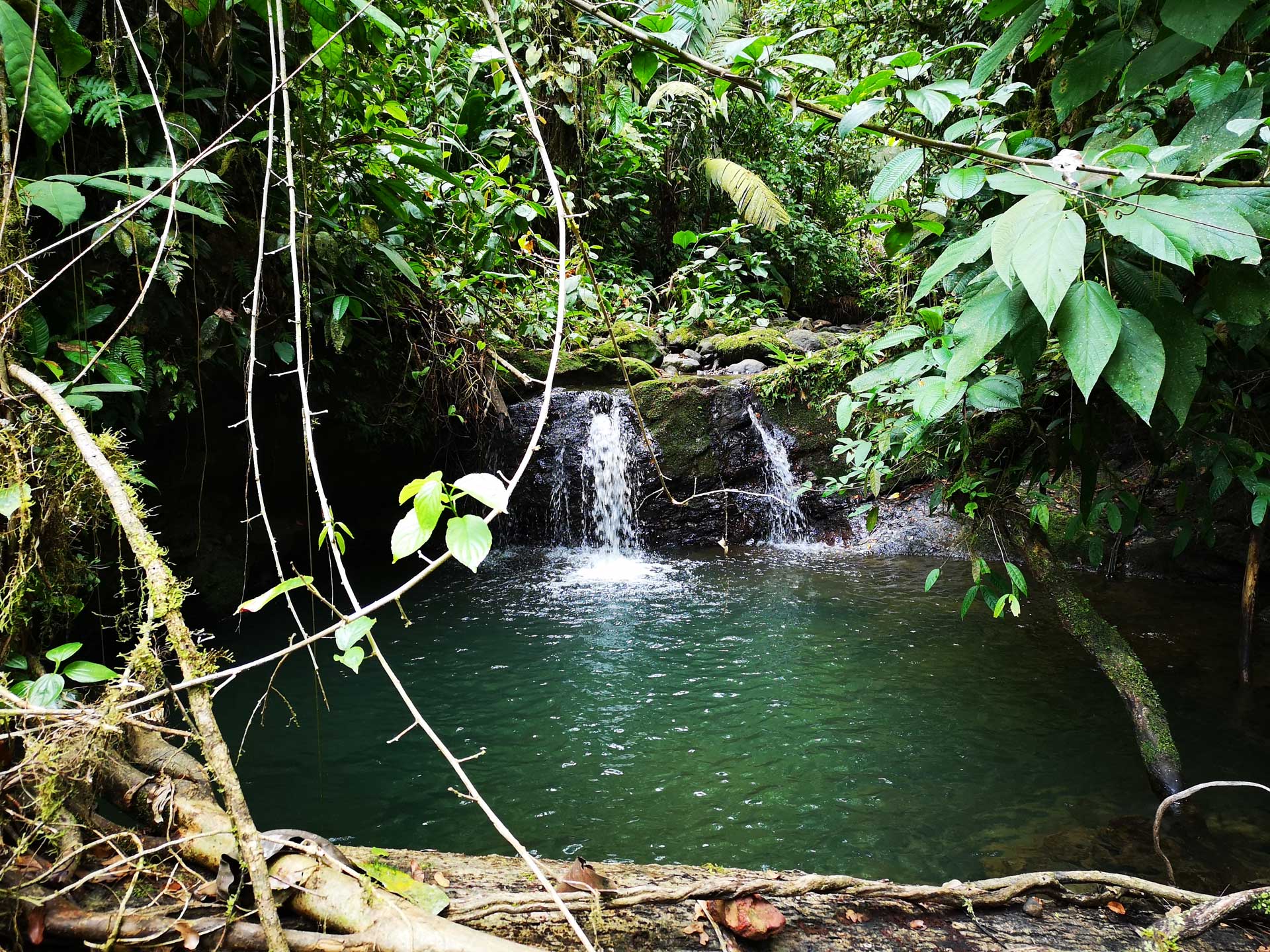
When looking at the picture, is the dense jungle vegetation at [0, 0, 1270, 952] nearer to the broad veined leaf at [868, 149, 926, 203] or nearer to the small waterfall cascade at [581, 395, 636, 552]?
the broad veined leaf at [868, 149, 926, 203]

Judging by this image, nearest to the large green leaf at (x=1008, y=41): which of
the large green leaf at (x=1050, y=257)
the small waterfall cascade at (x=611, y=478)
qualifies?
the large green leaf at (x=1050, y=257)

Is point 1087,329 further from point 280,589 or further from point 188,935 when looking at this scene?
point 188,935

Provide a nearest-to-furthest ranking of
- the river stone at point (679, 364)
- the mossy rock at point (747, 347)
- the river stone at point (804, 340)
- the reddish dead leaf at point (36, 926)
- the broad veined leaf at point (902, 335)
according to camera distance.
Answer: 1. the reddish dead leaf at point (36, 926)
2. the broad veined leaf at point (902, 335)
3. the river stone at point (679, 364)
4. the mossy rock at point (747, 347)
5. the river stone at point (804, 340)

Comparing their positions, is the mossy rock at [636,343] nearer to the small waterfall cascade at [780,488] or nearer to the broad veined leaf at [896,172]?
the small waterfall cascade at [780,488]

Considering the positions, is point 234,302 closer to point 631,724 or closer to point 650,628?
point 631,724

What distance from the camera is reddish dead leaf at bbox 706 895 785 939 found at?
1357mm

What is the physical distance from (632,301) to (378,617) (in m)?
6.28

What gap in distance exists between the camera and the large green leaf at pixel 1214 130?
4.15 feet

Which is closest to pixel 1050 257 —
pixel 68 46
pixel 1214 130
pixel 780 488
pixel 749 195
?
pixel 1214 130

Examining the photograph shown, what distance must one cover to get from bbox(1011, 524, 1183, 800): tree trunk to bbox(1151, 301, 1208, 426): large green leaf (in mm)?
1925

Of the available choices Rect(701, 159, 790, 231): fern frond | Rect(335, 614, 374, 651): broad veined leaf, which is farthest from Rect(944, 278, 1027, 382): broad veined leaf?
Rect(701, 159, 790, 231): fern frond

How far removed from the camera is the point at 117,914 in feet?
3.84

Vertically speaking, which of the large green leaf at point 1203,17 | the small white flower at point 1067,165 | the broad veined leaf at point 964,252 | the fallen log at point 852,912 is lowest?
the fallen log at point 852,912

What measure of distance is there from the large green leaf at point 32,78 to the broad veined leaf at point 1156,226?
2117 mm
